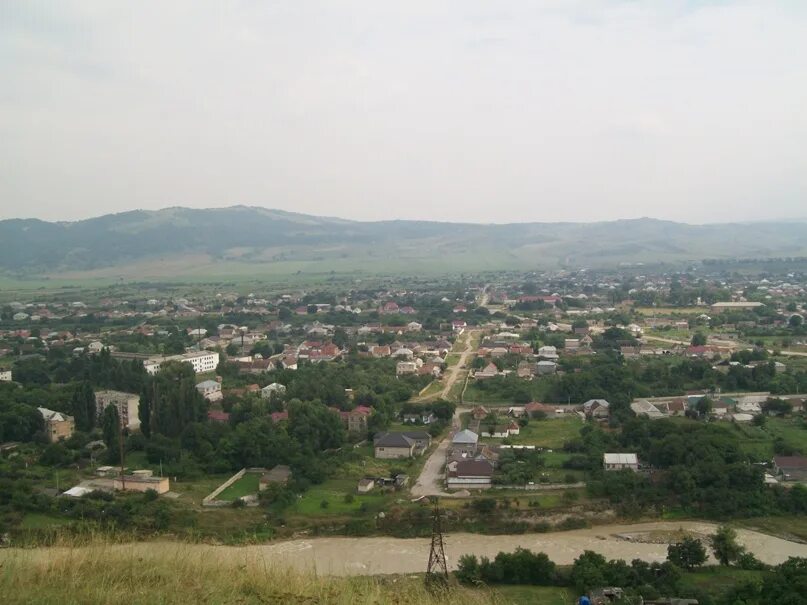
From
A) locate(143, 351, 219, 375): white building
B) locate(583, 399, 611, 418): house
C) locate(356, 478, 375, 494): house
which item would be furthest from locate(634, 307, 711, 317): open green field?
locate(356, 478, 375, 494): house

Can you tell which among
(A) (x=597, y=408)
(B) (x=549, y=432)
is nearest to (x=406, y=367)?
(A) (x=597, y=408)

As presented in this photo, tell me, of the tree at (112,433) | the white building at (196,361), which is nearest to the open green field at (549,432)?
the tree at (112,433)

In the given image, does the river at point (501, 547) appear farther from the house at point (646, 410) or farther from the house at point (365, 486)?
the house at point (646, 410)

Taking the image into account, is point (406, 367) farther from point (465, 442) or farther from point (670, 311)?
point (670, 311)

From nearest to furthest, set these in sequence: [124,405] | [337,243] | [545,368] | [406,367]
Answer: [124,405], [545,368], [406,367], [337,243]

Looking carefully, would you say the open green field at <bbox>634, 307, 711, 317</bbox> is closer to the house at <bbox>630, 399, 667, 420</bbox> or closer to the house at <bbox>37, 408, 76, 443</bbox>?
the house at <bbox>630, 399, 667, 420</bbox>
